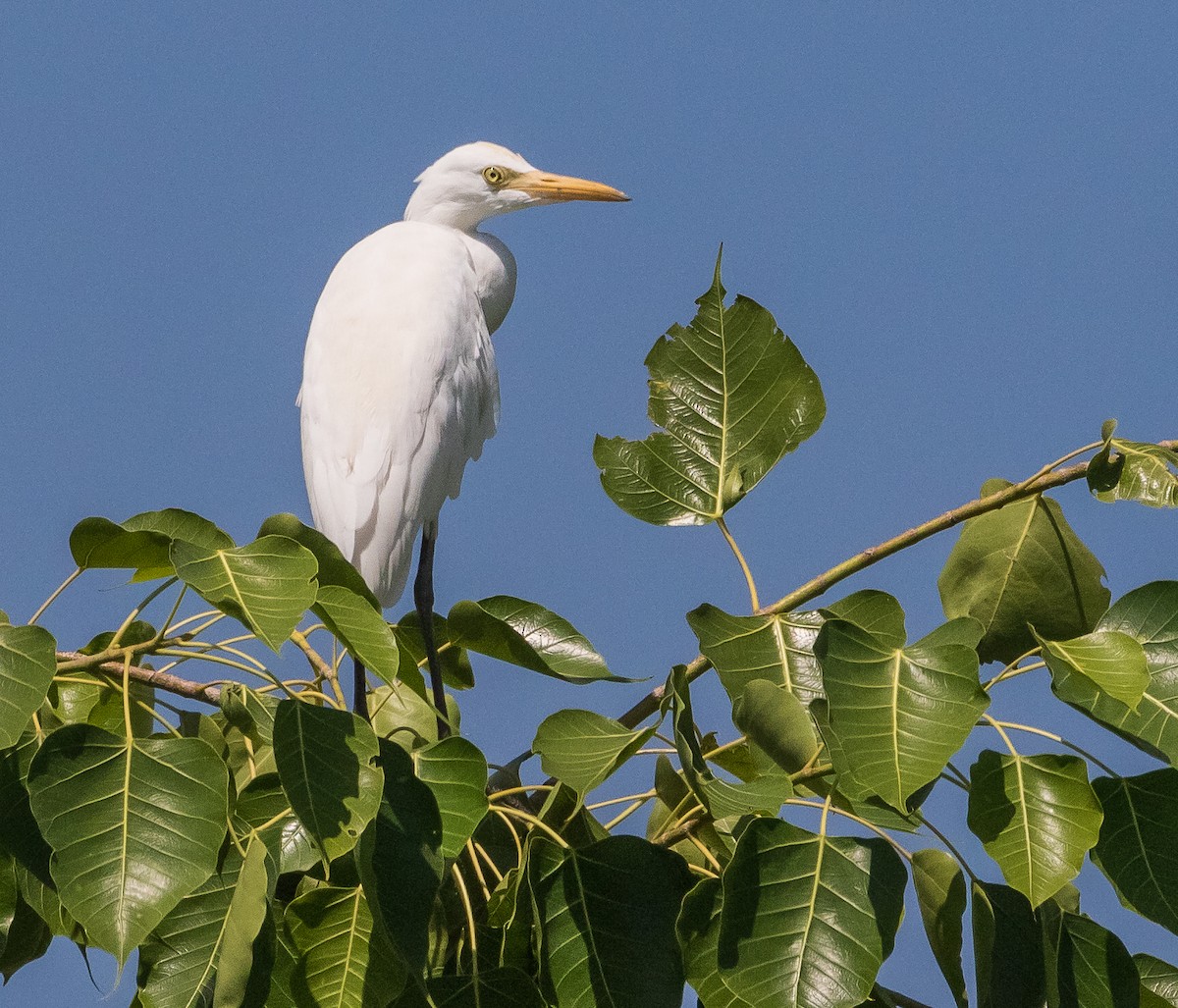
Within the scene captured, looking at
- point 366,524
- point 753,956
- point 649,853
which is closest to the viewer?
point 753,956

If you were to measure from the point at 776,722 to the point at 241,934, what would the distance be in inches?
22.4

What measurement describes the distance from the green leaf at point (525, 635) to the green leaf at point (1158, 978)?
0.73m

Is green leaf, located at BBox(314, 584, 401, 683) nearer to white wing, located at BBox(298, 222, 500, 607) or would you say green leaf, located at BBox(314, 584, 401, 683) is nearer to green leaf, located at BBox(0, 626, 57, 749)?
green leaf, located at BBox(0, 626, 57, 749)

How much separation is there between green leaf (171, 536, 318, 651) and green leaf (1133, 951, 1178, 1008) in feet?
3.45

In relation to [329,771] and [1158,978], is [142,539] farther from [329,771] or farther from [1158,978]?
[1158,978]

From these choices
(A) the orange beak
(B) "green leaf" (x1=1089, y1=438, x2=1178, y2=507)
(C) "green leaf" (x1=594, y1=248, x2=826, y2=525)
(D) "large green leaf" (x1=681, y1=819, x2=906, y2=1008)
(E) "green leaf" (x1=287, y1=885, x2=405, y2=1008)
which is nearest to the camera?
(D) "large green leaf" (x1=681, y1=819, x2=906, y2=1008)

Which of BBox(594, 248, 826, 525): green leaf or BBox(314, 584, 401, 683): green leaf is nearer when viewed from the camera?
BBox(314, 584, 401, 683): green leaf

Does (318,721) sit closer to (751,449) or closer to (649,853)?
(649,853)

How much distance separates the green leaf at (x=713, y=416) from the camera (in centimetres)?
188

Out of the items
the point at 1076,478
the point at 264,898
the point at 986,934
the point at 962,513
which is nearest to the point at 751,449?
the point at 962,513

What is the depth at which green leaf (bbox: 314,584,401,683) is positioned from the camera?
53.8 inches

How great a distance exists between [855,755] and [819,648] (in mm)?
104

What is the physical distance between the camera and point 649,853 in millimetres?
1545

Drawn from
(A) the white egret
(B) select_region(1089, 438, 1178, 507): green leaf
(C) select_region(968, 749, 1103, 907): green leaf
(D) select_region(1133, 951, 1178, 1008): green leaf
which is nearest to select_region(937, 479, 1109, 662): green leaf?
(B) select_region(1089, 438, 1178, 507): green leaf
